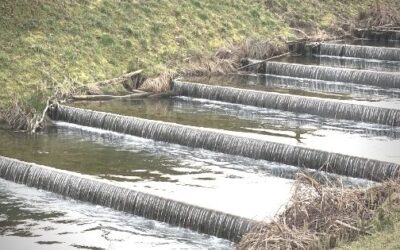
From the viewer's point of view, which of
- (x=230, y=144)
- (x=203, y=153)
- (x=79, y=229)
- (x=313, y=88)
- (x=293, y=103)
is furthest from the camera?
(x=313, y=88)

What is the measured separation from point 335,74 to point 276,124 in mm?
8527

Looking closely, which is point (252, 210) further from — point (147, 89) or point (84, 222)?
point (147, 89)

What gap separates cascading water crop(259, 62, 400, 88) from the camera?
95.2 ft

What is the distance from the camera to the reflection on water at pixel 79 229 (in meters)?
14.2

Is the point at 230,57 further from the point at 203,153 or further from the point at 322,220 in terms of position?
the point at 322,220

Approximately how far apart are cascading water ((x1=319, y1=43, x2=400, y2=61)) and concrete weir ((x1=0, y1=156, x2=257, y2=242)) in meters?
21.3

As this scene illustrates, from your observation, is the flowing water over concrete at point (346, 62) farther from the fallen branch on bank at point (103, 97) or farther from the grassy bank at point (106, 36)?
the fallen branch on bank at point (103, 97)

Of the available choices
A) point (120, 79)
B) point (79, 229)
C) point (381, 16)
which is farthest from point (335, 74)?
point (79, 229)

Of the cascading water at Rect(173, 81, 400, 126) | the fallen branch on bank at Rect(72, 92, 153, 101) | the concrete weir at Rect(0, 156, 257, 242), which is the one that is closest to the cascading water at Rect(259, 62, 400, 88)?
the cascading water at Rect(173, 81, 400, 126)

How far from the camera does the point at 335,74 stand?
3077cm

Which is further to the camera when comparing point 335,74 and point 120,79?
point 335,74

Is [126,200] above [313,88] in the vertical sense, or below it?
below

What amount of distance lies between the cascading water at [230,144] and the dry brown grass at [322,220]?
3.00 metres

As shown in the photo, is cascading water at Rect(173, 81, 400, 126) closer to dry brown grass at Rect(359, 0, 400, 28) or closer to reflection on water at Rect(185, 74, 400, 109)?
reflection on water at Rect(185, 74, 400, 109)
